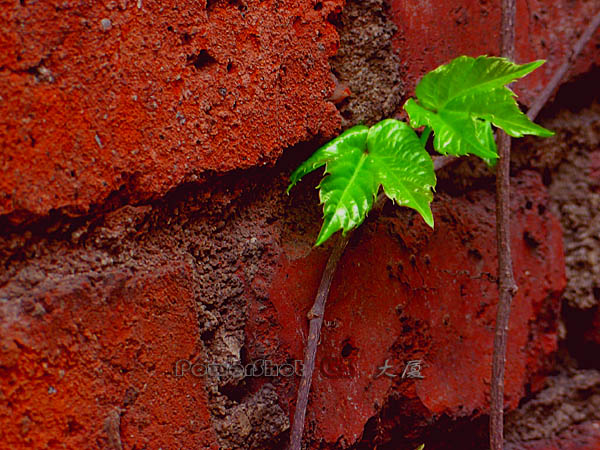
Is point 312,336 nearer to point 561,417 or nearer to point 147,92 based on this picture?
point 147,92

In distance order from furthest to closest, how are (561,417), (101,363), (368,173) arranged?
(561,417)
(368,173)
(101,363)

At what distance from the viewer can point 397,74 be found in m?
0.77

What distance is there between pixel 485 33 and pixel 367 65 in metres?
0.19

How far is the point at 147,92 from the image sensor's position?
555mm

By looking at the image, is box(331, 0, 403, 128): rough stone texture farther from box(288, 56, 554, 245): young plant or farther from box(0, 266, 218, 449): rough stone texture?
box(0, 266, 218, 449): rough stone texture

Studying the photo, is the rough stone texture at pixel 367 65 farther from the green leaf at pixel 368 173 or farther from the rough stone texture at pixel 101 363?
the rough stone texture at pixel 101 363

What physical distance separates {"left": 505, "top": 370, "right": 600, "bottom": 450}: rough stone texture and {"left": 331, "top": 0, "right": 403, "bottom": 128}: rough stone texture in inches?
17.6

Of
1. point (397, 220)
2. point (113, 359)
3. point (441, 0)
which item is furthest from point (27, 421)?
point (441, 0)

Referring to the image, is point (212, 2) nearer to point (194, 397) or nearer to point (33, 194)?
point (33, 194)

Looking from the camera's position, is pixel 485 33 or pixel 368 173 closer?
pixel 368 173

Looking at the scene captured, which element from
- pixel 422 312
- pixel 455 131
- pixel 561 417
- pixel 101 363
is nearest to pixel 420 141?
pixel 455 131

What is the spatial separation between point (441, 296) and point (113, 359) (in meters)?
0.41

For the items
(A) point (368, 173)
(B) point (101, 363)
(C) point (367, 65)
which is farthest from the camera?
(C) point (367, 65)

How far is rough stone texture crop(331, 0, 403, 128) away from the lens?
2.41ft
